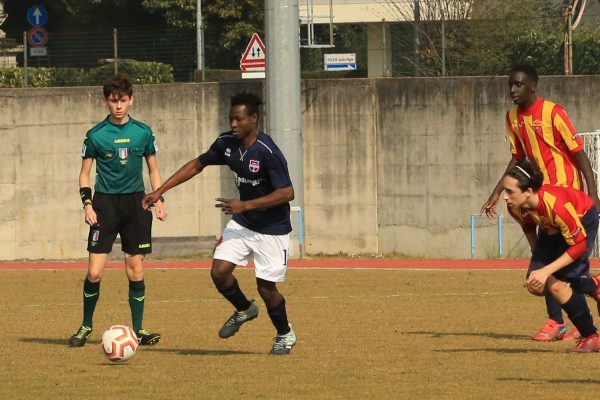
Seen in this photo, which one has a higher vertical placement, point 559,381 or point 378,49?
point 378,49

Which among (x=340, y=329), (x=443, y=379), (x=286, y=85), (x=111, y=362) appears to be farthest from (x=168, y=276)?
(x=443, y=379)

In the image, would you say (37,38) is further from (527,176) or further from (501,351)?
(527,176)

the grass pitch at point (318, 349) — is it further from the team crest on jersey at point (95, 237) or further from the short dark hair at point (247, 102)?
the short dark hair at point (247, 102)

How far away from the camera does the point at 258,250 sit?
10828 millimetres

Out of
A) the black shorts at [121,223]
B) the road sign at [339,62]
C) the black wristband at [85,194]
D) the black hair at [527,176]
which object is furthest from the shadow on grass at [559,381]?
the road sign at [339,62]

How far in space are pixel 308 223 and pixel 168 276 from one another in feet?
21.8

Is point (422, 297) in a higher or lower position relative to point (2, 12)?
lower

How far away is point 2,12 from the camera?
45.7m

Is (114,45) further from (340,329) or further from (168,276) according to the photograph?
(340,329)

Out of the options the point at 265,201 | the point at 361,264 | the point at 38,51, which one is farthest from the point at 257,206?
the point at 38,51

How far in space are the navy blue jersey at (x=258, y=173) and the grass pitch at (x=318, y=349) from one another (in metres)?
1.11

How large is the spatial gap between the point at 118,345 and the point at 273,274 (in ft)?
4.56

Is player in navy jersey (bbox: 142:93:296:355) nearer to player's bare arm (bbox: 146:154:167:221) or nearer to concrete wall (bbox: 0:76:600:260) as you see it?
player's bare arm (bbox: 146:154:167:221)

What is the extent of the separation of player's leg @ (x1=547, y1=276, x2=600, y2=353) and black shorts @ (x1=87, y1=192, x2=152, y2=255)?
148 inches
